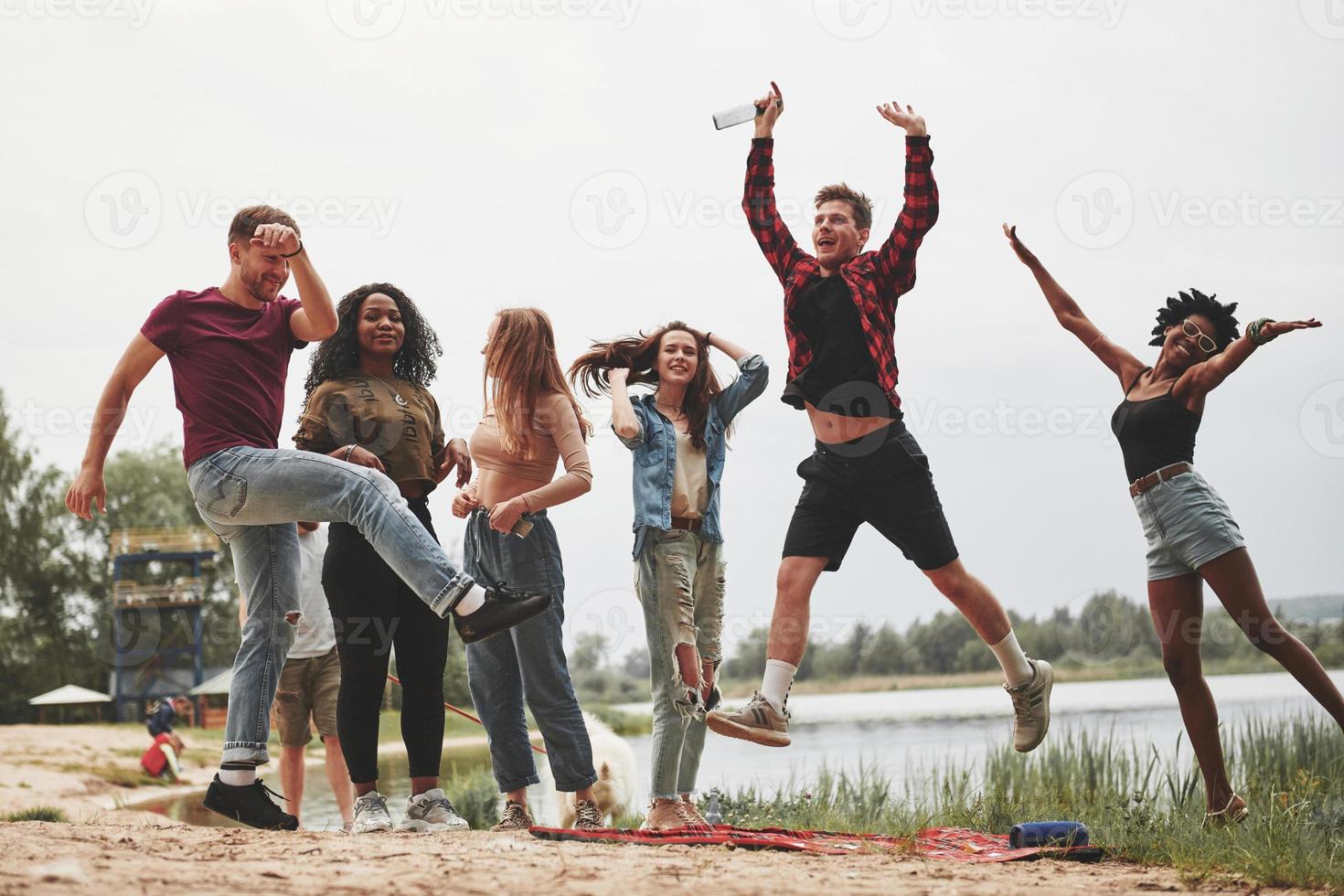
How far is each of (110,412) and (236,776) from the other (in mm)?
1389

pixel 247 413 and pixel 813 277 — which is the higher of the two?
pixel 813 277

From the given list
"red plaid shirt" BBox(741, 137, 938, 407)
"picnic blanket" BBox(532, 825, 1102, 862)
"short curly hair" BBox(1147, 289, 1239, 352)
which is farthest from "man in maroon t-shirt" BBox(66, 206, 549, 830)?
"short curly hair" BBox(1147, 289, 1239, 352)

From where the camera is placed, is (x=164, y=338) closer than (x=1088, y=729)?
Yes

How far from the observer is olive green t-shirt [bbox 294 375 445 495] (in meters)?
4.68

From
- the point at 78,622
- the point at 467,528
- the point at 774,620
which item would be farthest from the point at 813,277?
the point at 78,622

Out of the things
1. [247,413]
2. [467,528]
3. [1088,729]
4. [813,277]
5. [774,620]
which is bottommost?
[1088,729]

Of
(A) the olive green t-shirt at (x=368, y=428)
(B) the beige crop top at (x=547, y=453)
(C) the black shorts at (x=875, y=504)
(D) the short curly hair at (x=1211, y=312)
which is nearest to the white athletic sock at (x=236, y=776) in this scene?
(A) the olive green t-shirt at (x=368, y=428)

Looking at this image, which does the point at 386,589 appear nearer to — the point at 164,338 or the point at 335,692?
the point at 164,338

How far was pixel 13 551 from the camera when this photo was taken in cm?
3303

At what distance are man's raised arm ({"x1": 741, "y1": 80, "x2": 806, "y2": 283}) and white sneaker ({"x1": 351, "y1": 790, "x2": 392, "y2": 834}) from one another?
104 inches

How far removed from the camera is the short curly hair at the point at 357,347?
4914 mm

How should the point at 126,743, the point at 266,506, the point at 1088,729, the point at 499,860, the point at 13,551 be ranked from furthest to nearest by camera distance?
1. the point at 13,551
2. the point at 126,743
3. the point at 1088,729
4. the point at 266,506
5. the point at 499,860

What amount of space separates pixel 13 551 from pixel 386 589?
33.6 meters

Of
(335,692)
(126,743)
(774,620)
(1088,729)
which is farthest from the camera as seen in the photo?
(126,743)
